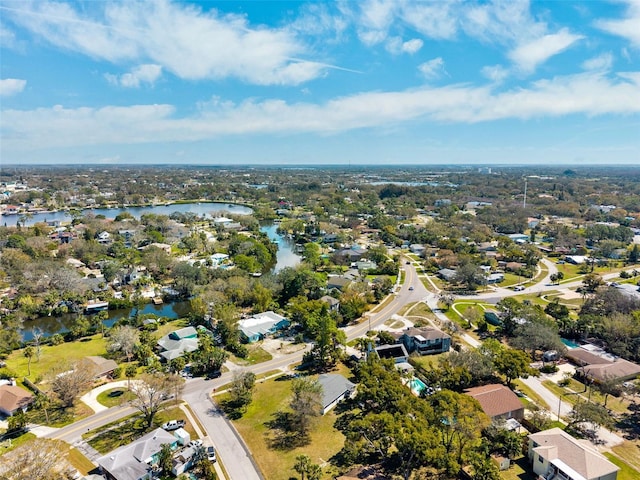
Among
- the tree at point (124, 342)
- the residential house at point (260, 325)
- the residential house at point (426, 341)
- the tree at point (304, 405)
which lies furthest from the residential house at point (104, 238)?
the tree at point (304, 405)

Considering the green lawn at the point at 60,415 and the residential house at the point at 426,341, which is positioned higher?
the residential house at the point at 426,341

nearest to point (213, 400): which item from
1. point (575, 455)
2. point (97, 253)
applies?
point (575, 455)

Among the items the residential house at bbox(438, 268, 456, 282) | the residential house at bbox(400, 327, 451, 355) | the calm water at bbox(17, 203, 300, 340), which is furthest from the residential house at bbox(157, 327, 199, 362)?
the residential house at bbox(438, 268, 456, 282)

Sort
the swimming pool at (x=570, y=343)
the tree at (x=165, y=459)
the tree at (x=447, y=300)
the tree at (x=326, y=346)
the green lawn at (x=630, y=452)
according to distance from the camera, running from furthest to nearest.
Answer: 1. the tree at (x=447, y=300)
2. the swimming pool at (x=570, y=343)
3. the tree at (x=326, y=346)
4. the green lawn at (x=630, y=452)
5. the tree at (x=165, y=459)

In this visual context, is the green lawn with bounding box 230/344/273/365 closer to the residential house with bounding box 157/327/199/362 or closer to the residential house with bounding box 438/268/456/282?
the residential house with bounding box 157/327/199/362

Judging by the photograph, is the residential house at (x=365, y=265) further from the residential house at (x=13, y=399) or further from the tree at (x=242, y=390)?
the residential house at (x=13, y=399)

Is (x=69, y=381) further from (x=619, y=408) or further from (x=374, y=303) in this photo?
(x=619, y=408)
